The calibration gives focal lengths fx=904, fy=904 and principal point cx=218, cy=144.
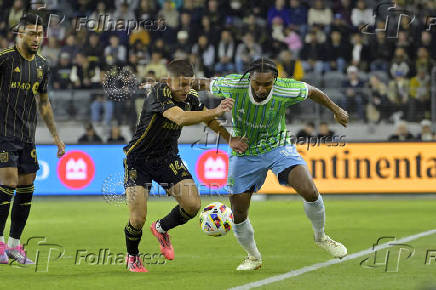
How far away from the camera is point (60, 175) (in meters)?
18.6

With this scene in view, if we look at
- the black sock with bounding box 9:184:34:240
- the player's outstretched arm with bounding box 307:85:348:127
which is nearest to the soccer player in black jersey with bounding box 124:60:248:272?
the player's outstretched arm with bounding box 307:85:348:127

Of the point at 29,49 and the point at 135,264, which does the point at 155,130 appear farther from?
the point at 29,49

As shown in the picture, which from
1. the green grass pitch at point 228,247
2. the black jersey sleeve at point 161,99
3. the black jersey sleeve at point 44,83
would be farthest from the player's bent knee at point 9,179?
the black jersey sleeve at point 161,99

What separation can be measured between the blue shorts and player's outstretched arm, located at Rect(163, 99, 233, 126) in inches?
35.9

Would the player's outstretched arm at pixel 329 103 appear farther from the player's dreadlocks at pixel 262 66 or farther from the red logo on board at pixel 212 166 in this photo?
the red logo on board at pixel 212 166

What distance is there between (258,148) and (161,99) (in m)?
1.12

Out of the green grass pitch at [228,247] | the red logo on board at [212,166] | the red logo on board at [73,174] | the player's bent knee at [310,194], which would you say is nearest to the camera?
the green grass pitch at [228,247]

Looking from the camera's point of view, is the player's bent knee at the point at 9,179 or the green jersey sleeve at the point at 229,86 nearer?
the green jersey sleeve at the point at 229,86

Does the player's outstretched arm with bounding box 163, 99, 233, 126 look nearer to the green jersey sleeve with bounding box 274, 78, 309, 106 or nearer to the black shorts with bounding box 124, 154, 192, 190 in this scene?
the black shorts with bounding box 124, 154, 192, 190

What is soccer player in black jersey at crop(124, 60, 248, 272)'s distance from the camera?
8.23 meters

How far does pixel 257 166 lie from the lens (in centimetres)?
859

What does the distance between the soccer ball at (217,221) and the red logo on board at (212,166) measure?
29.0 feet

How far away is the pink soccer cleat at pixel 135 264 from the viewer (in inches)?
334

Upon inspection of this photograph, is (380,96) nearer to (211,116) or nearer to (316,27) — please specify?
(316,27)
